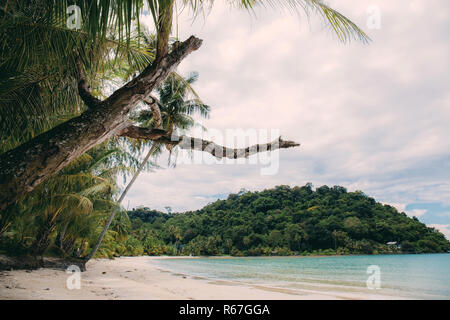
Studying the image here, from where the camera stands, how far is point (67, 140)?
69.6 inches

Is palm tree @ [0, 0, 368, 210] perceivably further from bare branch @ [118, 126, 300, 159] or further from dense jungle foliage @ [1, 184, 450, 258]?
dense jungle foliage @ [1, 184, 450, 258]

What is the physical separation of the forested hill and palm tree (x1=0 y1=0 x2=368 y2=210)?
32574 millimetres

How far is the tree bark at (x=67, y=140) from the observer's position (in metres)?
1.61

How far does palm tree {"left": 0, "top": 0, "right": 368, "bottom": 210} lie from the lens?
5.32 ft

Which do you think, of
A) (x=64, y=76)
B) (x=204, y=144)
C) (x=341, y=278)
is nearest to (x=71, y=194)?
(x=64, y=76)

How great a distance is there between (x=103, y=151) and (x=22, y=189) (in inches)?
279

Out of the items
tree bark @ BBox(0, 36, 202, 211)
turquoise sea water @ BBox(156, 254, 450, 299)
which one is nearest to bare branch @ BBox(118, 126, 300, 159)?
tree bark @ BBox(0, 36, 202, 211)

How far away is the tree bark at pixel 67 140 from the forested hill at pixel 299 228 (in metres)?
32.7

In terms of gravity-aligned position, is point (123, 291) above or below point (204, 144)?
below

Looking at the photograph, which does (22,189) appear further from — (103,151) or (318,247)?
(318,247)

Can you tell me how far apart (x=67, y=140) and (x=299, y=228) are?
1334 inches

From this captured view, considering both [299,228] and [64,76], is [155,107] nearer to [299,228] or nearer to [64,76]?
[64,76]
